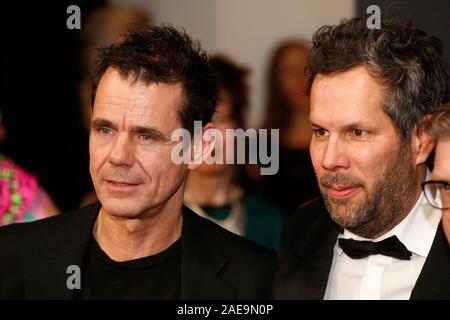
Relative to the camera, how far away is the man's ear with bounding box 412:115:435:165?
2.88m

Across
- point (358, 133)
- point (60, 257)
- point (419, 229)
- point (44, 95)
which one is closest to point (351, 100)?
point (358, 133)

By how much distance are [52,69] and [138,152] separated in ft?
6.40

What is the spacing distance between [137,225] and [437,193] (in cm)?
104

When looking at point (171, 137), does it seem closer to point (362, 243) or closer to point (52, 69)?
point (362, 243)

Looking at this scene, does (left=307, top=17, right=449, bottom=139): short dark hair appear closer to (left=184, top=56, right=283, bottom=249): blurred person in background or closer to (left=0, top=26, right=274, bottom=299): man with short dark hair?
(left=0, top=26, right=274, bottom=299): man with short dark hair

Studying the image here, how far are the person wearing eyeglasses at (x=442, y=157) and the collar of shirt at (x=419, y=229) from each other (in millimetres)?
133

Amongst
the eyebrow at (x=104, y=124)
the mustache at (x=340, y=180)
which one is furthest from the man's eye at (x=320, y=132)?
the eyebrow at (x=104, y=124)

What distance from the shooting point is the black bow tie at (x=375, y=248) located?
284 centimetres

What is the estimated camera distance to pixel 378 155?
2.81m

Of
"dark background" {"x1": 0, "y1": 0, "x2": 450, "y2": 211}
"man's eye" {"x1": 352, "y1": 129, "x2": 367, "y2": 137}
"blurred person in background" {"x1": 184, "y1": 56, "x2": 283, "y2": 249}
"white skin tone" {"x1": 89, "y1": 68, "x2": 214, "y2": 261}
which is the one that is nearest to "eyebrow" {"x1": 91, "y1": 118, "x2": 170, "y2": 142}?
"white skin tone" {"x1": 89, "y1": 68, "x2": 214, "y2": 261}

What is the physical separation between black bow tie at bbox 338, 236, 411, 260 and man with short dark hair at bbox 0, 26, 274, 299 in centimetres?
32

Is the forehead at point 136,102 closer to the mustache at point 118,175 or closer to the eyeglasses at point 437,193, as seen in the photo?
the mustache at point 118,175
